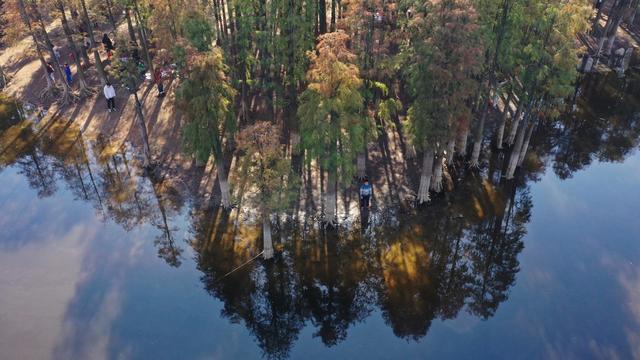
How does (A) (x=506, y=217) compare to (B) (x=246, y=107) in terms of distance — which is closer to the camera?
(A) (x=506, y=217)

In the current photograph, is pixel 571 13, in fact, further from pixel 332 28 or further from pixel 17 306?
pixel 17 306

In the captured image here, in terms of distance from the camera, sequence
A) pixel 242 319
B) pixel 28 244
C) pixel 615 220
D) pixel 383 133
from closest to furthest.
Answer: pixel 242 319 → pixel 28 244 → pixel 615 220 → pixel 383 133

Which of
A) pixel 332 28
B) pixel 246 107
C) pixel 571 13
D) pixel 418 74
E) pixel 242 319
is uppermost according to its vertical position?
pixel 571 13

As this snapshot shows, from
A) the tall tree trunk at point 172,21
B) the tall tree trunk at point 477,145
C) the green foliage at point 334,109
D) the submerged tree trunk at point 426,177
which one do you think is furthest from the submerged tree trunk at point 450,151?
the tall tree trunk at point 172,21

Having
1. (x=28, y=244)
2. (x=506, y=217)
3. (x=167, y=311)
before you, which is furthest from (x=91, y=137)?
(x=506, y=217)

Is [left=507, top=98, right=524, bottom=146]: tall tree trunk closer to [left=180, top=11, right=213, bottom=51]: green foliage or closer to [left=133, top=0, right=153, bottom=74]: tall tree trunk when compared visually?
[left=180, top=11, right=213, bottom=51]: green foliage

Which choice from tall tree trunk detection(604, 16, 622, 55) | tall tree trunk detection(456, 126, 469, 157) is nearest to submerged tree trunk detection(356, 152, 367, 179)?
tall tree trunk detection(456, 126, 469, 157)

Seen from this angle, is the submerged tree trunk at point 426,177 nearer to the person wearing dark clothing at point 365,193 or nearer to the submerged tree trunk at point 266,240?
the person wearing dark clothing at point 365,193
